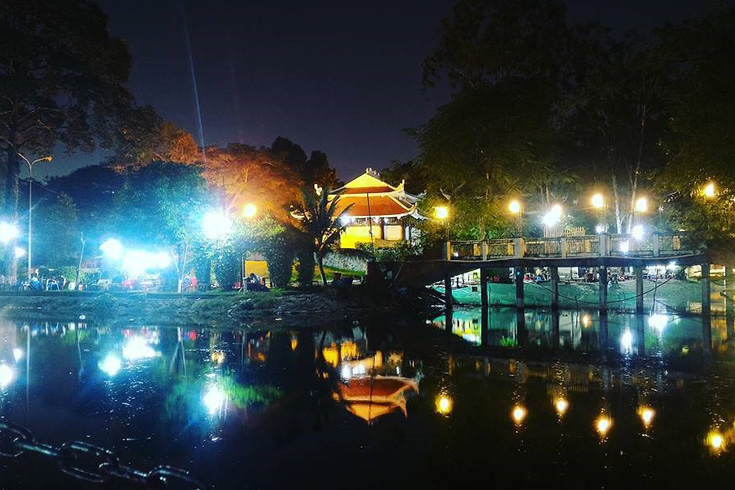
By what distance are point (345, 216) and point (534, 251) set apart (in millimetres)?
22351

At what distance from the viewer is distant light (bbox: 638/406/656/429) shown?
1111 centimetres

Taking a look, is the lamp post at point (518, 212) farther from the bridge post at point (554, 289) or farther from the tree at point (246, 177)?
the tree at point (246, 177)

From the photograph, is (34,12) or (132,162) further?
(132,162)

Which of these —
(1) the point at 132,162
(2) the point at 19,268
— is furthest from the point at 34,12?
(2) the point at 19,268

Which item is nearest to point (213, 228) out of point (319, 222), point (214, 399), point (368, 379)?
point (319, 222)

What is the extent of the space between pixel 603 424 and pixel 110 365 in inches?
549

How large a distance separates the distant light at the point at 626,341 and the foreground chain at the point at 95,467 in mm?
16269

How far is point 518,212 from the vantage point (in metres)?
38.6

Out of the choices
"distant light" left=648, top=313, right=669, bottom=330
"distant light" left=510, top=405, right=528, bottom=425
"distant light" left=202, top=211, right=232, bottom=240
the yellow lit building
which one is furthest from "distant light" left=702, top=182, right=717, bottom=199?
"distant light" left=202, top=211, right=232, bottom=240

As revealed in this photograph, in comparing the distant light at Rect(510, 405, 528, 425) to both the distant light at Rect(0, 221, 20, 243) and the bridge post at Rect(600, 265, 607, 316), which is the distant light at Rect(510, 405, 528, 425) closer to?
the bridge post at Rect(600, 265, 607, 316)

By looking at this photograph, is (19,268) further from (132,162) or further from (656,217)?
(656,217)

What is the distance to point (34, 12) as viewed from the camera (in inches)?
1515

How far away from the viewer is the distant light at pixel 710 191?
29491 mm

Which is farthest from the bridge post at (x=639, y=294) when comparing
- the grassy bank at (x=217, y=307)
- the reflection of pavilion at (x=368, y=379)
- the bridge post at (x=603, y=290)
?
the reflection of pavilion at (x=368, y=379)
